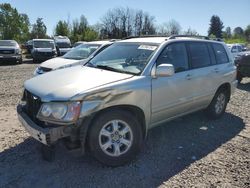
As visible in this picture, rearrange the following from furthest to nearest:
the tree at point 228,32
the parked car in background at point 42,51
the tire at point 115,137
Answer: the tree at point 228,32 → the parked car in background at point 42,51 → the tire at point 115,137

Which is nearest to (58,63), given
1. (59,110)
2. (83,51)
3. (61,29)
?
(83,51)

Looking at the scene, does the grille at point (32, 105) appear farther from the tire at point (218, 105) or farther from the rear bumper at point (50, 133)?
the tire at point (218, 105)

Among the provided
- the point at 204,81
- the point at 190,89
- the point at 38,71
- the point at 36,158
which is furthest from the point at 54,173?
the point at 38,71

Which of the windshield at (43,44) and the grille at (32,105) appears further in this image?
the windshield at (43,44)

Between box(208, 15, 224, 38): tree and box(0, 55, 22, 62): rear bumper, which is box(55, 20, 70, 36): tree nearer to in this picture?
box(0, 55, 22, 62): rear bumper

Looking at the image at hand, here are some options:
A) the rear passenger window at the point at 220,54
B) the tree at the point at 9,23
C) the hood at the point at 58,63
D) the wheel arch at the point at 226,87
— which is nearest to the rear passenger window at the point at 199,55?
the rear passenger window at the point at 220,54

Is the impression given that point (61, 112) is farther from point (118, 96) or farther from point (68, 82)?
point (118, 96)

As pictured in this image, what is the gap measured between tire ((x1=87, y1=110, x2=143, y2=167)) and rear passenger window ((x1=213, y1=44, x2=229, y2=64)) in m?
2.87

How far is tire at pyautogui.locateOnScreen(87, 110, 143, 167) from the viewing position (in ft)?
12.0

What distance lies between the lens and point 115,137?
12.7 feet

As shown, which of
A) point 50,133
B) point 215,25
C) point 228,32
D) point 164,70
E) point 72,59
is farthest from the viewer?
point 228,32

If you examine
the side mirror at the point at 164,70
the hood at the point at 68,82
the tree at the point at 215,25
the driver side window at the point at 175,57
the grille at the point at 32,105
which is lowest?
the grille at the point at 32,105

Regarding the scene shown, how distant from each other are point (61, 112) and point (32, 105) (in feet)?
2.38

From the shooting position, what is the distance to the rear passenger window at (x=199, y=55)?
521 centimetres
